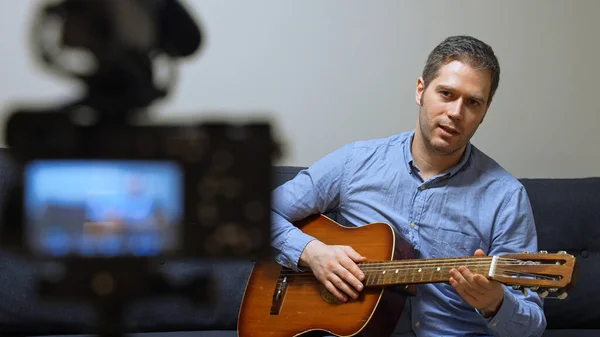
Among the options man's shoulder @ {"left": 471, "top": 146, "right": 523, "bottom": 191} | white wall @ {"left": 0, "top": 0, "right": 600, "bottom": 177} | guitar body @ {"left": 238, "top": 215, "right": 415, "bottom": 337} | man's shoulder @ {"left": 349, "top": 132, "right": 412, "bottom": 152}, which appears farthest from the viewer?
white wall @ {"left": 0, "top": 0, "right": 600, "bottom": 177}

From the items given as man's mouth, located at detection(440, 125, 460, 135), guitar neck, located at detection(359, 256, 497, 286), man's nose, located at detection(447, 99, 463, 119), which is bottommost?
guitar neck, located at detection(359, 256, 497, 286)

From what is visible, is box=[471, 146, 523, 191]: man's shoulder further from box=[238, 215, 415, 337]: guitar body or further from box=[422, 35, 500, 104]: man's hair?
box=[238, 215, 415, 337]: guitar body

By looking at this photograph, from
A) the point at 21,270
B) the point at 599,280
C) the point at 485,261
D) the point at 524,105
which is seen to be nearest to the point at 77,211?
the point at 485,261

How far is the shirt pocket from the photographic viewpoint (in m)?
1.57

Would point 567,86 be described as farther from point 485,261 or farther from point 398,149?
point 485,261

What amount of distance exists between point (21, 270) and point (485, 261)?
1252 millimetres

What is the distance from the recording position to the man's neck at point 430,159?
1.62 metres

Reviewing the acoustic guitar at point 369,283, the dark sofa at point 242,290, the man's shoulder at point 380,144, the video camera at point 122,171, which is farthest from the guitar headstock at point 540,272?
the video camera at point 122,171

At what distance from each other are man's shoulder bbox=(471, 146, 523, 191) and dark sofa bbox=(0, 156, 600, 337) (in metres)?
0.39

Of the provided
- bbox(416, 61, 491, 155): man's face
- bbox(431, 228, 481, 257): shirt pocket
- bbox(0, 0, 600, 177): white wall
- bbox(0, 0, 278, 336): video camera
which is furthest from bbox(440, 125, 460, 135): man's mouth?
bbox(0, 0, 278, 336): video camera

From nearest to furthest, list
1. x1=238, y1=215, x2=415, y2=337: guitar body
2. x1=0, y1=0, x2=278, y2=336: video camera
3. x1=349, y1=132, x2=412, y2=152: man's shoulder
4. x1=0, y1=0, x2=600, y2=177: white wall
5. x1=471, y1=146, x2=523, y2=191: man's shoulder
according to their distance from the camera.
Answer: x1=0, y1=0, x2=278, y2=336: video camera → x1=238, y1=215, x2=415, y2=337: guitar body → x1=471, y1=146, x2=523, y2=191: man's shoulder → x1=349, y1=132, x2=412, y2=152: man's shoulder → x1=0, y1=0, x2=600, y2=177: white wall

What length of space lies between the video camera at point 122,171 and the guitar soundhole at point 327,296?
1045 millimetres

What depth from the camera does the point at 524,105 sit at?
2.21 metres

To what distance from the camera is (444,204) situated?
1593mm
